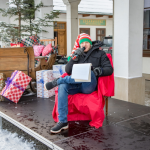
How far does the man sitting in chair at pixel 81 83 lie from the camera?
2.17m

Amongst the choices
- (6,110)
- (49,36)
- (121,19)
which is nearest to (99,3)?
(49,36)

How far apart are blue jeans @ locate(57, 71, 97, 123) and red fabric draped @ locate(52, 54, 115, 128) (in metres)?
0.06

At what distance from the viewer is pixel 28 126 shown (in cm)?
232

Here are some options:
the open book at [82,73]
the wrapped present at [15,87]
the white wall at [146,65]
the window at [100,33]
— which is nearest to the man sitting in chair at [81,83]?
the open book at [82,73]

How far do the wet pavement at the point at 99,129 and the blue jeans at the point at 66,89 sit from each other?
20cm

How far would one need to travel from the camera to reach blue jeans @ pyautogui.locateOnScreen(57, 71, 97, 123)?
7.11 ft

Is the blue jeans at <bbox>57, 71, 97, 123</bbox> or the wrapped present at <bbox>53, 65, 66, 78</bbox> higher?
the wrapped present at <bbox>53, 65, 66, 78</bbox>

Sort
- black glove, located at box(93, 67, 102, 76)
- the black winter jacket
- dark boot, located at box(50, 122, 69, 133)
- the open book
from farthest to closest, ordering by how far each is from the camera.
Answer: the black winter jacket < black glove, located at box(93, 67, 102, 76) < dark boot, located at box(50, 122, 69, 133) < the open book

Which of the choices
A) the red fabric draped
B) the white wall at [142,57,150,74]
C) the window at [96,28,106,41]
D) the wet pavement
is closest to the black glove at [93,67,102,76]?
the red fabric draped

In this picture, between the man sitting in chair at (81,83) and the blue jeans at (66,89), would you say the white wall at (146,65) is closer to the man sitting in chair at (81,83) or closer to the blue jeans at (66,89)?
the man sitting in chair at (81,83)

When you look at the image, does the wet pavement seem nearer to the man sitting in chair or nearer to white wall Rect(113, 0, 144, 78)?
the man sitting in chair

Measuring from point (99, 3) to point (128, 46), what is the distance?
13.7 m

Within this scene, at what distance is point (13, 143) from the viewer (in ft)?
7.79

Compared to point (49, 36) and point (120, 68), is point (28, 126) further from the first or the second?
point (49, 36)
